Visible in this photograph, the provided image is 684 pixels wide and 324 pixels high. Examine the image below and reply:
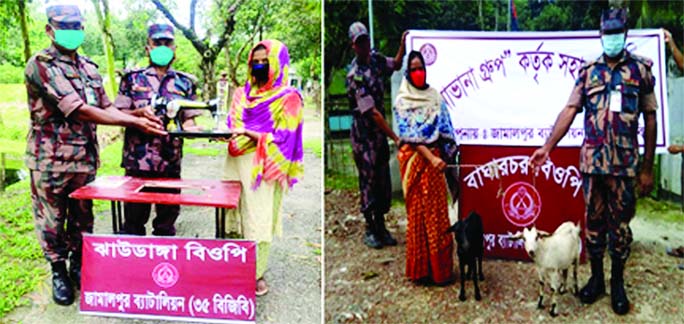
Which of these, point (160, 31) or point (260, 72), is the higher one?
point (160, 31)

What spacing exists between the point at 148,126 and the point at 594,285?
277 cm

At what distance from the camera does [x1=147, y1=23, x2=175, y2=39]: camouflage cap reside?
3292mm

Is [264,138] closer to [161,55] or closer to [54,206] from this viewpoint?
[161,55]

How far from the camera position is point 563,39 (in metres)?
3.74

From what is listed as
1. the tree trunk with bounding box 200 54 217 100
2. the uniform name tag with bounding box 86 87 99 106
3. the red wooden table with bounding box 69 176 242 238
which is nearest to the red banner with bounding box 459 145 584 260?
the red wooden table with bounding box 69 176 242 238

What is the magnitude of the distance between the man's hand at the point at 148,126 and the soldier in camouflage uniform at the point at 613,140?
85.3 inches

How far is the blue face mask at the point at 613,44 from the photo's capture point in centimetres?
296

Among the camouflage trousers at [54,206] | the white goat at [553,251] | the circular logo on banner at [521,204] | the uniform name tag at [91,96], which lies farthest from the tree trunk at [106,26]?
the white goat at [553,251]

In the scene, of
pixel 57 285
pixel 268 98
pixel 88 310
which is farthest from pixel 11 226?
pixel 268 98

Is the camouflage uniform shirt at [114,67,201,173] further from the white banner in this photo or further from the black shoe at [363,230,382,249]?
the black shoe at [363,230,382,249]

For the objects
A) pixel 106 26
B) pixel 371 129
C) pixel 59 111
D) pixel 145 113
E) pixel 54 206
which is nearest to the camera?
pixel 59 111

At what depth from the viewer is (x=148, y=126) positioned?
10.1 feet

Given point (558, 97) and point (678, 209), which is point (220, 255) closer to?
point (558, 97)

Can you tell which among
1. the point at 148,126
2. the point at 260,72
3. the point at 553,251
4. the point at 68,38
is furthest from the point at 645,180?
the point at 68,38
